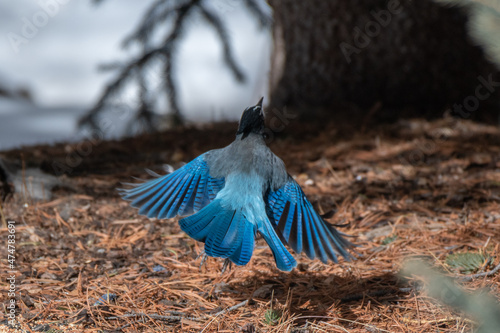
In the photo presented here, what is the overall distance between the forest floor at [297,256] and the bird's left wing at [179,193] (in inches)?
13.5

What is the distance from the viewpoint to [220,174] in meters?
2.58

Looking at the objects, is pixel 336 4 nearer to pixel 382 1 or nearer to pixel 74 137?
pixel 382 1

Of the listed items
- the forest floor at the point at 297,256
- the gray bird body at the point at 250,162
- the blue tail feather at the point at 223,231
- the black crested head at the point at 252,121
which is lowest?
the forest floor at the point at 297,256

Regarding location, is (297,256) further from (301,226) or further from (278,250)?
(278,250)

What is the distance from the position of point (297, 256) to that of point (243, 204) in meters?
0.66

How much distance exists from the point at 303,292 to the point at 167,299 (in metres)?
0.65

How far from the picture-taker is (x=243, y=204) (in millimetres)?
2316

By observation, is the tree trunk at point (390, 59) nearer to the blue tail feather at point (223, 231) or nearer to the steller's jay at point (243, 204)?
the steller's jay at point (243, 204)

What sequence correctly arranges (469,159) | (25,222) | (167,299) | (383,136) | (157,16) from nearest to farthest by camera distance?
(167,299), (25,222), (469,159), (383,136), (157,16)

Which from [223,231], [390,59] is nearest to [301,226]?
[223,231]

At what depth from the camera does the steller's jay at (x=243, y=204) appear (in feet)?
7.01

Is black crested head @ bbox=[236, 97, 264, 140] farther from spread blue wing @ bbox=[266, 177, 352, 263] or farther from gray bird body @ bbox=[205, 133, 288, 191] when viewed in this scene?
spread blue wing @ bbox=[266, 177, 352, 263]

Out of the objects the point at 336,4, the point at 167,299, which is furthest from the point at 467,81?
the point at 167,299

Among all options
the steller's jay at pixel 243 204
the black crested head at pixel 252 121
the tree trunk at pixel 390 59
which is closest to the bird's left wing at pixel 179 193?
the steller's jay at pixel 243 204
